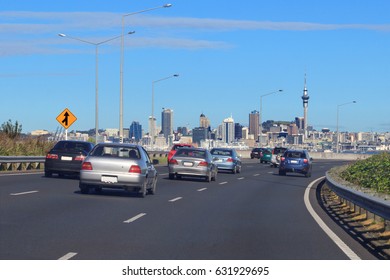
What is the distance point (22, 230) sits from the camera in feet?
49.8

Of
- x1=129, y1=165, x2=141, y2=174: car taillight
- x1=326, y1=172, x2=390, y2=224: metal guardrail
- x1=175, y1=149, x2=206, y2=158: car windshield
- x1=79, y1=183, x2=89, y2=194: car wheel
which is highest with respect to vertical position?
x1=175, y1=149, x2=206, y2=158: car windshield

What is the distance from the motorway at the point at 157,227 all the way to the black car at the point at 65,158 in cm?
575

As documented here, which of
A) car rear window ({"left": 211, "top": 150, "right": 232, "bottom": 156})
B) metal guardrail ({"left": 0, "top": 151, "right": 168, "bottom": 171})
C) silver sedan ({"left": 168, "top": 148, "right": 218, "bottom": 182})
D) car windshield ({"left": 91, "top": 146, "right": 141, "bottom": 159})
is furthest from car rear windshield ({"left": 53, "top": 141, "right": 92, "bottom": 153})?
car rear window ({"left": 211, "top": 150, "right": 232, "bottom": 156})

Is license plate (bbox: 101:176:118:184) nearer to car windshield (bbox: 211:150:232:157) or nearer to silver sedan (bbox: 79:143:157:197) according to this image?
silver sedan (bbox: 79:143:157:197)

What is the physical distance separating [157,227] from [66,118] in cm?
3261

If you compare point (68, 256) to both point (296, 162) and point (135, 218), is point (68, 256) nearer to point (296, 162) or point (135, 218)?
point (135, 218)

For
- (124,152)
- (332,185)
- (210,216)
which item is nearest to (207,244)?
(210,216)

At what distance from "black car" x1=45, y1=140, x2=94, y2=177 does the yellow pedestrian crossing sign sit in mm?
14146

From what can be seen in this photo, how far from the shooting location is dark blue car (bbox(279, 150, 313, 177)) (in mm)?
48938

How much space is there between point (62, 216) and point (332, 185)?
11732 millimetres

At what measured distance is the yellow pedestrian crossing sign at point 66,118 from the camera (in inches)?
1902

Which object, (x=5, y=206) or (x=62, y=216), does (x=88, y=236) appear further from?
(x=5, y=206)

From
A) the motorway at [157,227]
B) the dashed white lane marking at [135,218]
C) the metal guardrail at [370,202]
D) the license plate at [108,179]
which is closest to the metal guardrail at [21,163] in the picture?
the motorway at [157,227]

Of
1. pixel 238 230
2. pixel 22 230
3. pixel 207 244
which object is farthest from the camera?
pixel 238 230
